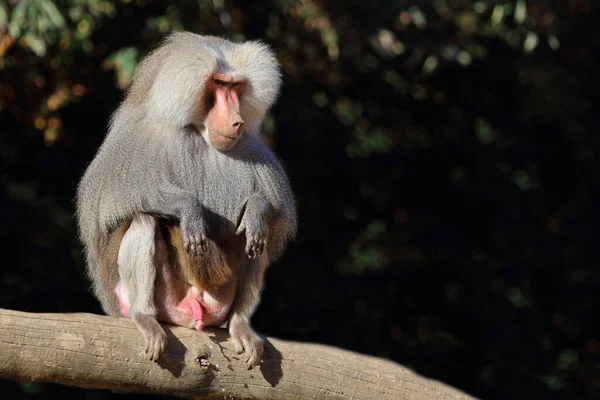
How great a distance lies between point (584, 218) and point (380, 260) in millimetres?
1537

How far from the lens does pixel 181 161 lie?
4.23 m

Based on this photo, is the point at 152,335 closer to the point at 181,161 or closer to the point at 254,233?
the point at 254,233

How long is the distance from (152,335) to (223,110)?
3.11 feet

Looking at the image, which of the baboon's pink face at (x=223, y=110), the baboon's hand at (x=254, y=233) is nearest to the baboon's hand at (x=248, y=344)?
the baboon's hand at (x=254, y=233)

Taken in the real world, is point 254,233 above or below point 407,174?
below

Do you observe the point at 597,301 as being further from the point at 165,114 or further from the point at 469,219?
the point at 165,114

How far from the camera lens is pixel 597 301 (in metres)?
A: 7.59

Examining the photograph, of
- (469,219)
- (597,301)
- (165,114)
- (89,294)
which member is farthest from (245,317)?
(597,301)

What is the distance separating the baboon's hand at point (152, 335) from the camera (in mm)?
3797

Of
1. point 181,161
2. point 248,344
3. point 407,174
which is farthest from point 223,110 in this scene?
point 407,174

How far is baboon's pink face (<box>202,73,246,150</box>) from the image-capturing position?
414cm

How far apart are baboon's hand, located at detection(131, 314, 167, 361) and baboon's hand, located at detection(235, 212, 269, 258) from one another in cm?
48

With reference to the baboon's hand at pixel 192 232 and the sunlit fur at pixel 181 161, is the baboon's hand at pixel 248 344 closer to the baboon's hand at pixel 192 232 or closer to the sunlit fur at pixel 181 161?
the sunlit fur at pixel 181 161

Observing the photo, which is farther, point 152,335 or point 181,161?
point 181,161
